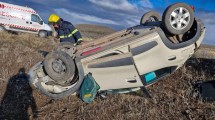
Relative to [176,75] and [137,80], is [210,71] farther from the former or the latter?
[137,80]

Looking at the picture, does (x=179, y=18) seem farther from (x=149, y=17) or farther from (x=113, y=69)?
(x=149, y=17)

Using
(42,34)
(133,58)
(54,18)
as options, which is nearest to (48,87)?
(133,58)

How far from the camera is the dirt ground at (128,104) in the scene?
21.5ft

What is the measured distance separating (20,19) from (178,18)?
2190 centimetres

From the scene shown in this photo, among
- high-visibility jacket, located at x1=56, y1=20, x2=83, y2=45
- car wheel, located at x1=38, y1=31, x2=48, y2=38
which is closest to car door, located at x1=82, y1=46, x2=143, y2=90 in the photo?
high-visibility jacket, located at x1=56, y1=20, x2=83, y2=45

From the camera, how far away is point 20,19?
87.3ft

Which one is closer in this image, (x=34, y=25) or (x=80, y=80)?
(x=80, y=80)

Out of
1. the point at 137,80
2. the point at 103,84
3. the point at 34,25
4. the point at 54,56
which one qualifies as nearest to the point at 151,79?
the point at 137,80

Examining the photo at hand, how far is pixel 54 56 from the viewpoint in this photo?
6.84m

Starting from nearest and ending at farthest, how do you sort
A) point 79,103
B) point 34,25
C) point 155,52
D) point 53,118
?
point 155,52 < point 53,118 < point 79,103 < point 34,25

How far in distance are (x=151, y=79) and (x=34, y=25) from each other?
21362 mm

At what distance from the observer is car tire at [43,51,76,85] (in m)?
6.67

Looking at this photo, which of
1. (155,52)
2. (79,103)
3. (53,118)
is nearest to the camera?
(155,52)

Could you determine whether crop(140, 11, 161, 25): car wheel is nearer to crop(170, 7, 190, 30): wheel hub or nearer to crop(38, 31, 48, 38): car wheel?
crop(170, 7, 190, 30): wheel hub
